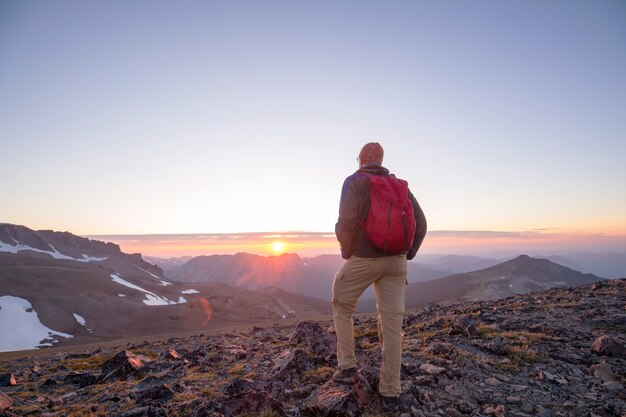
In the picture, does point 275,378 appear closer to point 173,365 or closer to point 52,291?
point 173,365

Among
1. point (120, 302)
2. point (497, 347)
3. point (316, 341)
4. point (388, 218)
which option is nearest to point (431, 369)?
point (497, 347)

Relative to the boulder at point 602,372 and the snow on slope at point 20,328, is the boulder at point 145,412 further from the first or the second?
the snow on slope at point 20,328

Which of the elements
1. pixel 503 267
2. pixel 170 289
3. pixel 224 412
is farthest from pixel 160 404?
pixel 503 267

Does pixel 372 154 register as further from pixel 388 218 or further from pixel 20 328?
pixel 20 328

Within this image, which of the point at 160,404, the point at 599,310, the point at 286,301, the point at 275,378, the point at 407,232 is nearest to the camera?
the point at 407,232

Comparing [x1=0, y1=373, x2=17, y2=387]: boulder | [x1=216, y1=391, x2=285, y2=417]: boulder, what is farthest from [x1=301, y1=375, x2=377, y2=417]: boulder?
[x1=0, y1=373, x2=17, y2=387]: boulder

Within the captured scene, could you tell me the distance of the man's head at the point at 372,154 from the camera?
254 inches

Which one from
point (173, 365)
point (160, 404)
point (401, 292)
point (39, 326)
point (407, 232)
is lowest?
point (39, 326)

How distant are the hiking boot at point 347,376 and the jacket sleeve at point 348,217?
92.1 inches

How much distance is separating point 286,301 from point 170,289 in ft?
193

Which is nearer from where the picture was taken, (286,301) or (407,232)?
(407,232)

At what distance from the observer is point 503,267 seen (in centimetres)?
19588

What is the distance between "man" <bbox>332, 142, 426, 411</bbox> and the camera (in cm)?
596

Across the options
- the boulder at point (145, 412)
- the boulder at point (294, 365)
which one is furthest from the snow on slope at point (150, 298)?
the boulder at point (145, 412)
